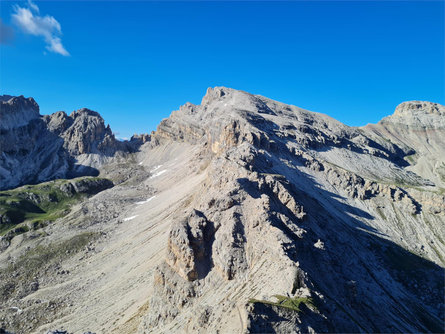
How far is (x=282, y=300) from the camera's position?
3478 centimetres

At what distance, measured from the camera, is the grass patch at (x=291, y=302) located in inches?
1296

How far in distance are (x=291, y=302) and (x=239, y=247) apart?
13.5m

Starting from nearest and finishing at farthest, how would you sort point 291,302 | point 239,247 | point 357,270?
point 291,302
point 239,247
point 357,270

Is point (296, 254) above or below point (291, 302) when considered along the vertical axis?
above

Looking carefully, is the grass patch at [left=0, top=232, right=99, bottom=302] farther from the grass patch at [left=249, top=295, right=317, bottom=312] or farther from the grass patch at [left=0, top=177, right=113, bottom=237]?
the grass patch at [left=249, top=295, right=317, bottom=312]

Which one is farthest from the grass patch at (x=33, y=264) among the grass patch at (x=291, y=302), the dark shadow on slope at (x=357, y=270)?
the grass patch at (x=291, y=302)

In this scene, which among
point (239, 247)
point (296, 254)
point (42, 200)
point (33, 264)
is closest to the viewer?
point (296, 254)

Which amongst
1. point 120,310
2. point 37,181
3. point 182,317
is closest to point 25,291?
point 120,310

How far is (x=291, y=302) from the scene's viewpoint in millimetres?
34031

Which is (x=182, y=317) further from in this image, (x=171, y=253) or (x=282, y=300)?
(x=282, y=300)

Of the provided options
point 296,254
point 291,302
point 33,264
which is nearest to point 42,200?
point 33,264

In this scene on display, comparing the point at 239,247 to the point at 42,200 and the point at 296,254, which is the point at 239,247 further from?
the point at 42,200

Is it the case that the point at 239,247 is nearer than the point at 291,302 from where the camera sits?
No

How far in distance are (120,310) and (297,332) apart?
38.8 metres
